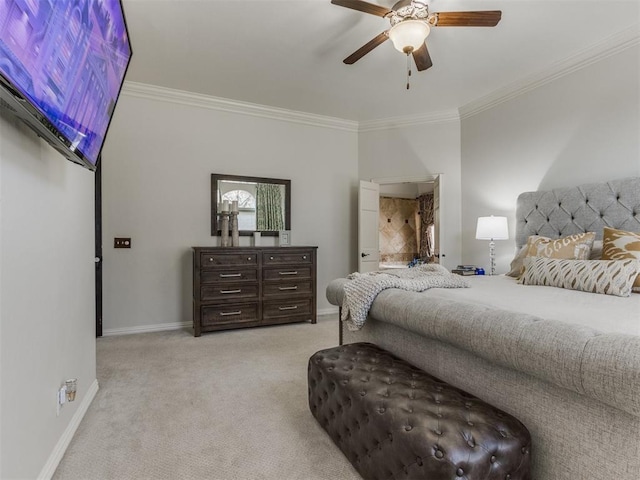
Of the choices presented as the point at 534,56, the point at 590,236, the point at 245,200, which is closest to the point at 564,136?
the point at 534,56

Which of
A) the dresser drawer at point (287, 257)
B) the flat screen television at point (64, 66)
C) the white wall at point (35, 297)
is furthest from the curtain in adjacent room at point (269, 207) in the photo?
the flat screen television at point (64, 66)

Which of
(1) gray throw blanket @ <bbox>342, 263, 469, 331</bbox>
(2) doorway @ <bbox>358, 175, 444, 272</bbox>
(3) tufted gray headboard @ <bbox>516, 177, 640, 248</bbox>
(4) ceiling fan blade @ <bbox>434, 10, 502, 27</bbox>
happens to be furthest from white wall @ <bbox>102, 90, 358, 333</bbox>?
(2) doorway @ <bbox>358, 175, 444, 272</bbox>

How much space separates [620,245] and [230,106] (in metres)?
4.08

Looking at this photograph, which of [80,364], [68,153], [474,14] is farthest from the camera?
[474,14]

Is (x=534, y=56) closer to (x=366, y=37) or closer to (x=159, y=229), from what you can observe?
(x=366, y=37)

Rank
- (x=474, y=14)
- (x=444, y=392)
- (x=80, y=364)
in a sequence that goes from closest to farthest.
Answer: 1. (x=444, y=392)
2. (x=80, y=364)
3. (x=474, y=14)

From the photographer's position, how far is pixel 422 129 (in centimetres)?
476

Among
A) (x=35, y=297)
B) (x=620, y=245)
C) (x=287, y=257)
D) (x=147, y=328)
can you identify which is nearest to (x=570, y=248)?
(x=620, y=245)

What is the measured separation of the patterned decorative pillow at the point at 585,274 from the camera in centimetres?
203

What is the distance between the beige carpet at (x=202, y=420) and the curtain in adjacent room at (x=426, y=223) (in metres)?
7.07

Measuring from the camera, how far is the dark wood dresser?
12.2 ft

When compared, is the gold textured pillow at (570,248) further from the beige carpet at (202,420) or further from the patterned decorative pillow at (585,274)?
the beige carpet at (202,420)

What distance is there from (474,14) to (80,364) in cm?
320

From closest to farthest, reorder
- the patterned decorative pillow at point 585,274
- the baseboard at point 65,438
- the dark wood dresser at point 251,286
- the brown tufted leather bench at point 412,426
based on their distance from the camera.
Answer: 1. the brown tufted leather bench at point 412,426
2. the baseboard at point 65,438
3. the patterned decorative pillow at point 585,274
4. the dark wood dresser at point 251,286
